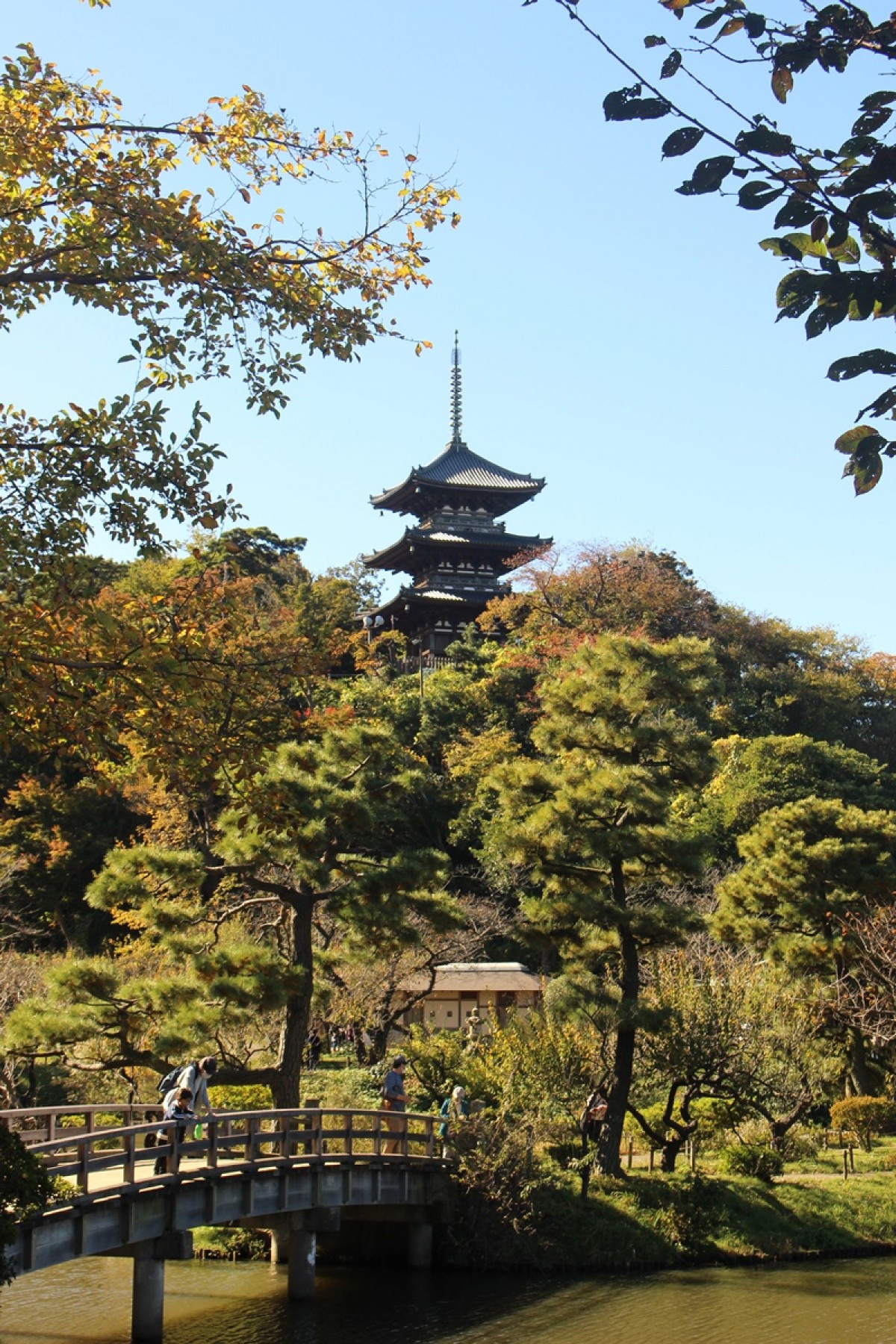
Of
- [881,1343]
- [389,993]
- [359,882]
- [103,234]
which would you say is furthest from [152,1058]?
[103,234]

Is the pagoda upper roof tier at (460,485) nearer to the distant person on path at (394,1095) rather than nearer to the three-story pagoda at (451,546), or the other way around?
the three-story pagoda at (451,546)

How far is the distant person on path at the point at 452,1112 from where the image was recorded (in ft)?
51.2

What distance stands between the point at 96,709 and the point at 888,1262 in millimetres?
12089

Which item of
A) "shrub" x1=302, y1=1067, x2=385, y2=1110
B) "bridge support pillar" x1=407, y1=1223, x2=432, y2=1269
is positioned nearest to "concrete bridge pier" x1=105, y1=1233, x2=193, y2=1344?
"bridge support pillar" x1=407, y1=1223, x2=432, y2=1269

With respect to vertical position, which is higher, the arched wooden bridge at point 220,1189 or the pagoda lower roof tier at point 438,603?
the pagoda lower roof tier at point 438,603

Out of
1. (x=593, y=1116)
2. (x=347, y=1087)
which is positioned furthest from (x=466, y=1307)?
(x=347, y=1087)

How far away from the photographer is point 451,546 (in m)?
45.2

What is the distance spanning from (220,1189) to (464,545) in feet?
112

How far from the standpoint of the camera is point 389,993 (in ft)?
65.9

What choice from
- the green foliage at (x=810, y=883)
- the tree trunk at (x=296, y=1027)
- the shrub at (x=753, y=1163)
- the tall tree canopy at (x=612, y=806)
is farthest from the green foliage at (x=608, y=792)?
the green foliage at (x=810, y=883)

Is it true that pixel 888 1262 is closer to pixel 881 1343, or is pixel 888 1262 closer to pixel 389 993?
pixel 881 1343

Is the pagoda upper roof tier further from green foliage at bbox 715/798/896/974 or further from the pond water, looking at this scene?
the pond water

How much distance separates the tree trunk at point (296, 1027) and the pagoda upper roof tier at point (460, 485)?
32.4m

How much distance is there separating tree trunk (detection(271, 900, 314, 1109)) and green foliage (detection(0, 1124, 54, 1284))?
593cm
